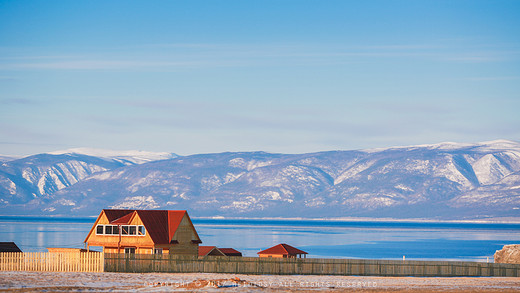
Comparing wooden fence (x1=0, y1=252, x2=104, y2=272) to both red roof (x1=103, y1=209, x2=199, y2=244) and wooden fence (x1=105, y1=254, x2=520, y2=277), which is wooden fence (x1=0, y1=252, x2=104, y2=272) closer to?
wooden fence (x1=105, y1=254, x2=520, y2=277)

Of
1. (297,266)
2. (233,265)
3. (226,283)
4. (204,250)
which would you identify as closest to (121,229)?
(204,250)

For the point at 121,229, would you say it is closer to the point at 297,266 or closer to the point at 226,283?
the point at 297,266

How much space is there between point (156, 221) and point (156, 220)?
0.15 meters

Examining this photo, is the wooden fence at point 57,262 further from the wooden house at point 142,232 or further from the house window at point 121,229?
the house window at point 121,229

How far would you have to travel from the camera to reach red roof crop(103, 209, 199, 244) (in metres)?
75.6

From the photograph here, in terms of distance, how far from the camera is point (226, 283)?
5381 centimetres

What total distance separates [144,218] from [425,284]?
2888 centimetres

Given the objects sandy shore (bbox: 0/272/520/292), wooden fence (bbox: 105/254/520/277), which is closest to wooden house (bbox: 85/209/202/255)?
wooden fence (bbox: 105/254/520/277)

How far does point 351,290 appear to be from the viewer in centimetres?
5253

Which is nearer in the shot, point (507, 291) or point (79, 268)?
point (507, 291)

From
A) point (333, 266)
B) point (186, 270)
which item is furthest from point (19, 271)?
point (333, 266)

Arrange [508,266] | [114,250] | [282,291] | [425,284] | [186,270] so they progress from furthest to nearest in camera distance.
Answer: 1. [114,250]
2. [508,266]
3. [186,270]
4. [425,284]
5. [282,291]

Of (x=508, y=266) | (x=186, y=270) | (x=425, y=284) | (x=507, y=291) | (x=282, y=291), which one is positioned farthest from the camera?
(x=508, y=266)

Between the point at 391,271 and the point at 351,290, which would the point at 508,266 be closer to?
the point at 391,271
